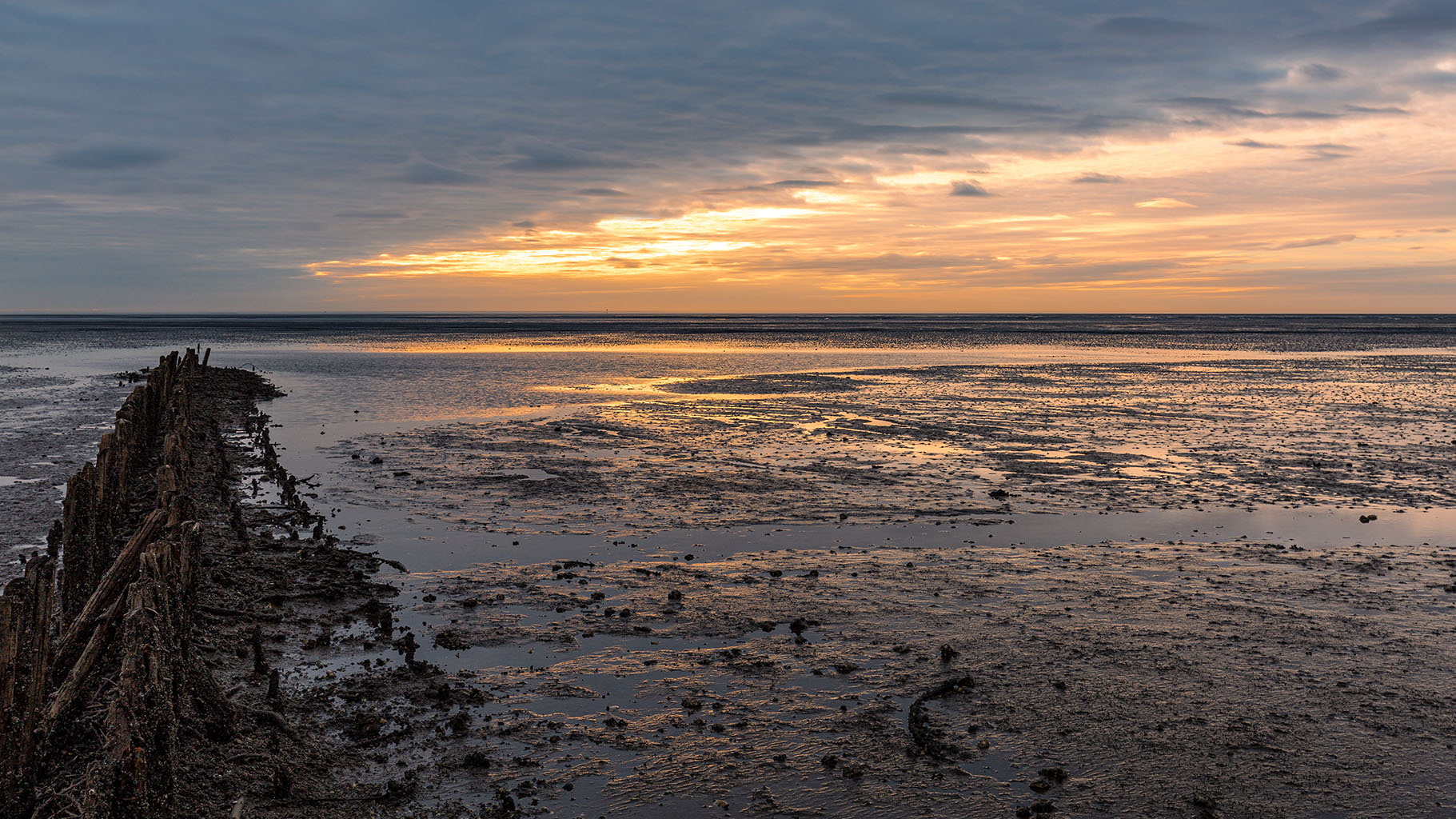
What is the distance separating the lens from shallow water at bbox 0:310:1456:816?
28.1ft

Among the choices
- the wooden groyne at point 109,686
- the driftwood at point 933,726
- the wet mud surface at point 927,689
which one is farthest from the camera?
the driftwood at point 933,726

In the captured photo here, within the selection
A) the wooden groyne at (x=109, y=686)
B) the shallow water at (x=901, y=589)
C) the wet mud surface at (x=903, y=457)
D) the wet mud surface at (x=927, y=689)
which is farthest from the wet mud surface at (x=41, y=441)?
A: the wet mud surface at (x=927, y=689)

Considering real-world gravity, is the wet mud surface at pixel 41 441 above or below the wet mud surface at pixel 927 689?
above

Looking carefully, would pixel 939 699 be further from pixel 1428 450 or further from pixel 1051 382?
pixel 1051 382

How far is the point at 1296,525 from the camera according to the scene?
17.5 meters

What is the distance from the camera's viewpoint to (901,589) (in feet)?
44.8

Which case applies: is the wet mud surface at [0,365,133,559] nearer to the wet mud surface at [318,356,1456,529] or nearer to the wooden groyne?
the wet mud surface at [318,356,1456,529]

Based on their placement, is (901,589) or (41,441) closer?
(901,589)

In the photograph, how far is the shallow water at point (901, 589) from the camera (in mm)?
8570

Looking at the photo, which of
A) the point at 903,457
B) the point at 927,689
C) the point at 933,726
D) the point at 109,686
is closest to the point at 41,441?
the point at 109,686

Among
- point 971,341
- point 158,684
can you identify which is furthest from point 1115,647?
point 971,341

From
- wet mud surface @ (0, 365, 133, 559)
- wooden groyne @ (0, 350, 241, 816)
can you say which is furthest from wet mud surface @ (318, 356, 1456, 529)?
wooden groyne @ (0, 350, 241, 816)

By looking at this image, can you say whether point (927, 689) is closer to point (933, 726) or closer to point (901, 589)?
point (933, 726)

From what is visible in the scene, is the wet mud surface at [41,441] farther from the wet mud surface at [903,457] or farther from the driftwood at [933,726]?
the driftwood at [933,726]
